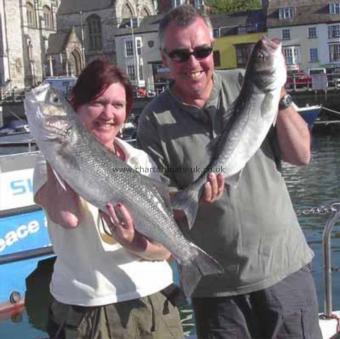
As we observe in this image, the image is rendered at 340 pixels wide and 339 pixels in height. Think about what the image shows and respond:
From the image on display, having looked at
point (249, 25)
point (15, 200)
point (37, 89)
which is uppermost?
point (249, 25)

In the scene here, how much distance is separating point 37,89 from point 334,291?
24.2 feet

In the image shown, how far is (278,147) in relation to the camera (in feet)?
11.3

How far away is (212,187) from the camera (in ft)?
10.5

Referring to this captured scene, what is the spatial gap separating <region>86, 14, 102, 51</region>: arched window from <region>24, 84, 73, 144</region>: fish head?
80.7m

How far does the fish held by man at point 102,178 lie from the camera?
9.41ft

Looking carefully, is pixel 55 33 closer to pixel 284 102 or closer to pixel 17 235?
pixel 17 235

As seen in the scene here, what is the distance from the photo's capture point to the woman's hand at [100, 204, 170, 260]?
2.96 m

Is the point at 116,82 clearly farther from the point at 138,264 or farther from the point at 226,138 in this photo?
the point at 138,264

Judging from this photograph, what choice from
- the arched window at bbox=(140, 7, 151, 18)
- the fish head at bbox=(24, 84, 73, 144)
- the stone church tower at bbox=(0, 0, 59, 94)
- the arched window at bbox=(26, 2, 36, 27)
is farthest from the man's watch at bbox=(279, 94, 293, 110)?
the arched window at bbox=(140, 7, 151, 18)

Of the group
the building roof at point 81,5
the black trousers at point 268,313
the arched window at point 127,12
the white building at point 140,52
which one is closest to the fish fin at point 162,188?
the black trousers at point 268,313

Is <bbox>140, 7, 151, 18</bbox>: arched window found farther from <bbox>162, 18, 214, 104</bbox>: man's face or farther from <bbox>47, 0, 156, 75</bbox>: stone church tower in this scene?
<bbox>162, 18, 214, 104</bbox>: man's face

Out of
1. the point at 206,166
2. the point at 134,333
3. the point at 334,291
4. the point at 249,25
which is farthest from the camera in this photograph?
the point at 249,25

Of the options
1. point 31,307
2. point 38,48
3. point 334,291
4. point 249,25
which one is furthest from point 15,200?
point 38,48

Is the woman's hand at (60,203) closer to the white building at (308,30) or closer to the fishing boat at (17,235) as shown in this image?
the fishing boat at (17,235)
